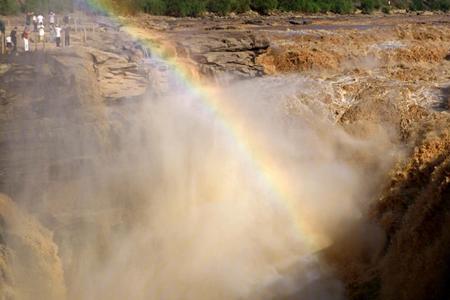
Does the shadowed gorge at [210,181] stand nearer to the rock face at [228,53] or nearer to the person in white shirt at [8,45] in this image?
the rock face at [228,53]

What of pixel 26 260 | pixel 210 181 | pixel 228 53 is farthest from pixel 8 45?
pixel 26 260

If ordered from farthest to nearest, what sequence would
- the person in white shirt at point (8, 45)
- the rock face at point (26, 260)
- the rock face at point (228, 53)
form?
the rock face at point (228, 53), the person in white shirt at point (8, 45), the rock face at point (26, 260)

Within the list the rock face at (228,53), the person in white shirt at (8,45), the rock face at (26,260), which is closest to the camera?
the rock face at (26,260)

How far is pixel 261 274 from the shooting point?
8.35 m

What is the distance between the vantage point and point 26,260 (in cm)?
816

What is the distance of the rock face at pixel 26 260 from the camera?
801 centimetres

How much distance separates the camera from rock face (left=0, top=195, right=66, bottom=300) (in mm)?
8008

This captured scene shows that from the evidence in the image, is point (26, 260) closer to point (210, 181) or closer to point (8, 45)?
point (210, 181)

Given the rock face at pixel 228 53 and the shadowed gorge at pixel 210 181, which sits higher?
the rock face at pixel 228 53

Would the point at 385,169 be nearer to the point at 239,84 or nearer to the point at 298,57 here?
the point at 239,84

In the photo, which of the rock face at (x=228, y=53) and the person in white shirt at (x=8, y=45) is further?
the rock face at (x=228, y=53)

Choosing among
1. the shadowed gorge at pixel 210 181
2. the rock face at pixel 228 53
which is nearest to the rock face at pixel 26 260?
the shadowed gorge at pixel 210 181

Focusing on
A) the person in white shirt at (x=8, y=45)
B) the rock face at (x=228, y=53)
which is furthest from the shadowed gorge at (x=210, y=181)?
the person in white shirt at (x=8, y=45)

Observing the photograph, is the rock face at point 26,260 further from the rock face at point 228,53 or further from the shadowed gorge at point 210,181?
the rock face at point 228,53
